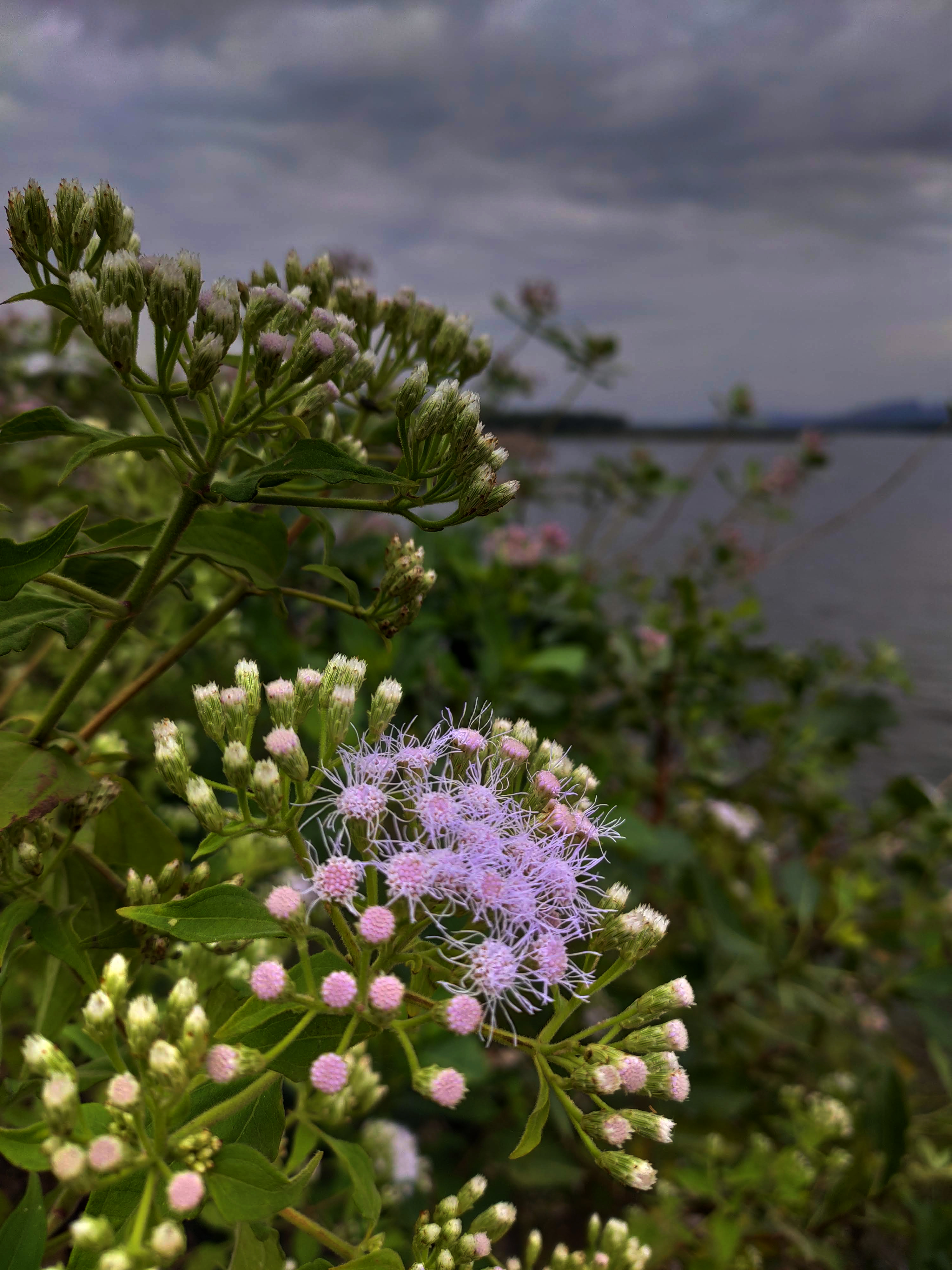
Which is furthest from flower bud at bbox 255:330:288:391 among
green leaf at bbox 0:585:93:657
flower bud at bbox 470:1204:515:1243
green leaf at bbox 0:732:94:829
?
flower bud at bbox 470:1204:515:1243

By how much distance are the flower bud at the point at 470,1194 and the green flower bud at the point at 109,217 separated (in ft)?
3.04

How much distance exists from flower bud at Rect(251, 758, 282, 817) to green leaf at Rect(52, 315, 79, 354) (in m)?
0.44

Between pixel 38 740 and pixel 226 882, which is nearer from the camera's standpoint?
pixel 226 882

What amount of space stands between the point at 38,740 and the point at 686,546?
→ 149 inches

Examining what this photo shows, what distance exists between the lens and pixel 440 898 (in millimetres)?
616

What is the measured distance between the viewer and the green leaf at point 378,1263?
1.91ft

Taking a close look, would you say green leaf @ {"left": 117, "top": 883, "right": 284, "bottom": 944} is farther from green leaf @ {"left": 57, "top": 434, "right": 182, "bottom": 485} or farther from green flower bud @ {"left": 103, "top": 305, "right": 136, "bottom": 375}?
green flower bud @ {"left": 103, "top": 305, "right": 136, "bottom": 375}

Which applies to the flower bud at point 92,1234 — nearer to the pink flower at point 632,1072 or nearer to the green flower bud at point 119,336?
the pink flower at point 632,1072

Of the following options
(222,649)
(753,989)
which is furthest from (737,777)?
(222,649)

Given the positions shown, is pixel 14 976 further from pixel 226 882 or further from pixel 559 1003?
pixel 559 1003

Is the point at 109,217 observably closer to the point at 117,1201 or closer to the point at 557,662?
the point at 117,1201

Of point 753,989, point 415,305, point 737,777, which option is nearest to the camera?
point 415,305

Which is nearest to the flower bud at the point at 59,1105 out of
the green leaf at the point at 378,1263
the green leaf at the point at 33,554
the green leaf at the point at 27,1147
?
the green leaf at the point at 27,1147

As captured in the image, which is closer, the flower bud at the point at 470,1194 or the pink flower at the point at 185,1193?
the pink flower at the point at 185,1193
